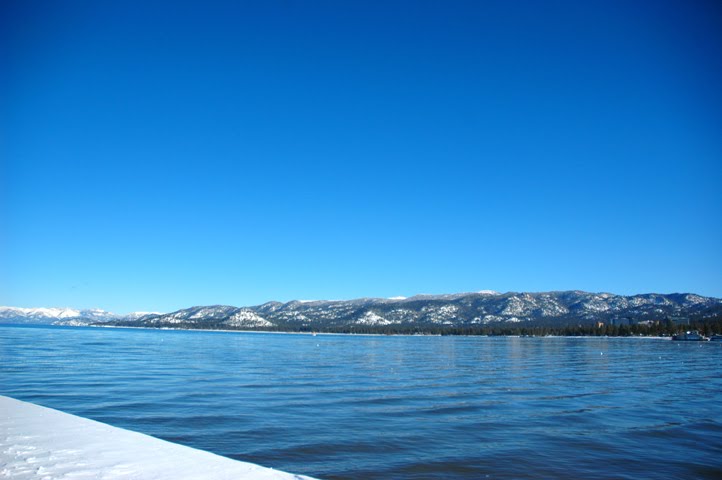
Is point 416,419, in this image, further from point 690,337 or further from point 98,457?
point 690,337

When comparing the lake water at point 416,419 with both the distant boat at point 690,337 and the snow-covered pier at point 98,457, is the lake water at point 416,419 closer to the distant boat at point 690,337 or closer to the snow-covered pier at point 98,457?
the snow-covered pier at point 98,457

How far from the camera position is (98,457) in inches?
447

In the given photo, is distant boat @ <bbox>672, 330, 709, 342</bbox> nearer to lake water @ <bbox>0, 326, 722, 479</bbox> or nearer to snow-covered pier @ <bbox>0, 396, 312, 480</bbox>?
lake water @ <bbox>0, 326, 722, 479</bbox>

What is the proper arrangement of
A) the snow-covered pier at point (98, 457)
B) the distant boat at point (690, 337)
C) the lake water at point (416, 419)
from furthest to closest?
the distant boat at point (690, 337) < the lake water at point (416, 419) < the snow-covered pier at point (98, 457)

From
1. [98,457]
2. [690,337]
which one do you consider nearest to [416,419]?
[98,457]

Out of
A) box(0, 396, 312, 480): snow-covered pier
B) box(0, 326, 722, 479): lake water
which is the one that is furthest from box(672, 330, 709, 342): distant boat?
box(0, 396, 312, 480): snow-covered pier

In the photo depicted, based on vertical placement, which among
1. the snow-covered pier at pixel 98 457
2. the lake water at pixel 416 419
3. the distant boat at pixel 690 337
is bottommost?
the distant boat at pixel 690 337

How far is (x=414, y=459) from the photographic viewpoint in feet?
49.4

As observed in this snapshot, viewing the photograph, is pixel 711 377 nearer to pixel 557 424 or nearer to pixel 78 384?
pixel 557 424

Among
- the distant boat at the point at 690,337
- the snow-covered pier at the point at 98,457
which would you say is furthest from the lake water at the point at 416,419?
the distant boat at the point at 690,337

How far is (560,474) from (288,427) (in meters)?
10.5

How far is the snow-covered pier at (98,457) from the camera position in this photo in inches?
397

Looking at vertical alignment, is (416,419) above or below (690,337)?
above

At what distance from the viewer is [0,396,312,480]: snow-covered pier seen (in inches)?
397
